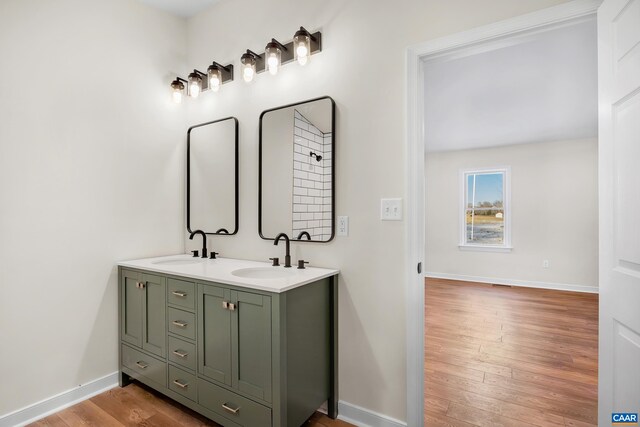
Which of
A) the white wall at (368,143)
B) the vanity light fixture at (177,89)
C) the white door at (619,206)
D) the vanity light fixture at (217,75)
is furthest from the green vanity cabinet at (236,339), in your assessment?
the vanity light fixture at (177,89)

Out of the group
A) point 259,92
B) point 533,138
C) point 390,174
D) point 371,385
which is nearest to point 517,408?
point 371,385

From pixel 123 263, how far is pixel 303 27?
204 cm

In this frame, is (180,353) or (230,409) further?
(180,353)

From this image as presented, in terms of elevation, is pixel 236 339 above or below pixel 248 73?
below

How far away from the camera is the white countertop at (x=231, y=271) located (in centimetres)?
159

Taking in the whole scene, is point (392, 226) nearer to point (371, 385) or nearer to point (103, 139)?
point (371, 385)

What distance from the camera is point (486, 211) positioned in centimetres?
589

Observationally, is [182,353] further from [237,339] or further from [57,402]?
[57,402]

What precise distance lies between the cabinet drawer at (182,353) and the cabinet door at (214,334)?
0.21ft

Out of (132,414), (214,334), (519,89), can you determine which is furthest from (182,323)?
(519,89)

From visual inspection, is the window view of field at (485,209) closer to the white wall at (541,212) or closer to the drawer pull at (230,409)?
the white wall at (541,212)

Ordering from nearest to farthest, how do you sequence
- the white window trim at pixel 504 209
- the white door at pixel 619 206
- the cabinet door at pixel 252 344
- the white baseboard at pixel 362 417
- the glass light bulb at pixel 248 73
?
the white door at pixel 619 206 → the cabinet door at pixel 252 344 → the white baseboard at pixel 362 417 → the glass light bulb at pixel 248 73 → the white window trim at pixel 504 209

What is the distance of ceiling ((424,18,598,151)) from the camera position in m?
2.30

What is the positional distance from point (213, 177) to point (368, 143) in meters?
1.37
